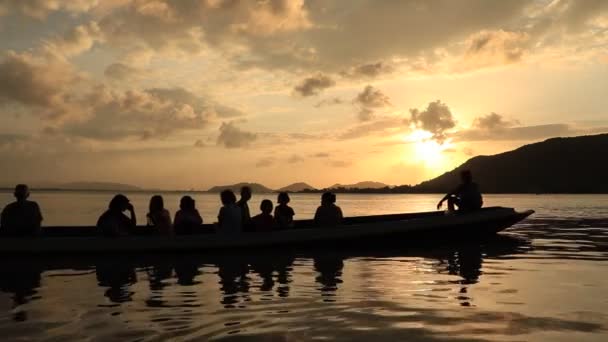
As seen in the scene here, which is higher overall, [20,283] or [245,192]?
[245,192]

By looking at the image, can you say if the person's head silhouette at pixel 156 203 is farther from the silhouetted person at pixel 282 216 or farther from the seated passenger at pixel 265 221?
the silhouetted person at pixel 282 216

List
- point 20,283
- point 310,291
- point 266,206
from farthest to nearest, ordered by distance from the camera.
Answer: point 266,206 < point 20,283 < point 310,291

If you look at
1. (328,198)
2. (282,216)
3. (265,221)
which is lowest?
(265,221)

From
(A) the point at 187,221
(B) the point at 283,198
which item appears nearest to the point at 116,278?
(A) the point at 187,221

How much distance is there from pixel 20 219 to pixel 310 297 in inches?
373

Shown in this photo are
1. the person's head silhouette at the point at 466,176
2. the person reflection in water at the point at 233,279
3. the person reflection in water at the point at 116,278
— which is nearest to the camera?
the person reflection in water at the point at 233,279

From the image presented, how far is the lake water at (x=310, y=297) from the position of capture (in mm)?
6773

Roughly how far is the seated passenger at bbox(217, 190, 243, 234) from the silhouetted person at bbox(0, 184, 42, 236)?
16.3 feet

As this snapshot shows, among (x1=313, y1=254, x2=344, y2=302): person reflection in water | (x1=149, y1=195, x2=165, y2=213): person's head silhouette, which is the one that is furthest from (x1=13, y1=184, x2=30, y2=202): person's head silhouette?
(x1=313, y1=254, x2=344, y2=302): person reflection in water

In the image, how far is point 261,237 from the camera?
15383 mm

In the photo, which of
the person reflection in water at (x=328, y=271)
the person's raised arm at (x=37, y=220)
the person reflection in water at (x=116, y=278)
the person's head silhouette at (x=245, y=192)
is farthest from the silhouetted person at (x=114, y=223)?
the person reflection in water at (x=328, y=271)

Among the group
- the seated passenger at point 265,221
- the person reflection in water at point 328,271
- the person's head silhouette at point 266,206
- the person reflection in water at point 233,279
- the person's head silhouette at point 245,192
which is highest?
the person's head silhouette at point 245,192

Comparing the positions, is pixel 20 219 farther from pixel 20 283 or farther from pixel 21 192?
pixel 20 283

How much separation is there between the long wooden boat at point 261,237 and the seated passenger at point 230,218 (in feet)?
0.74
